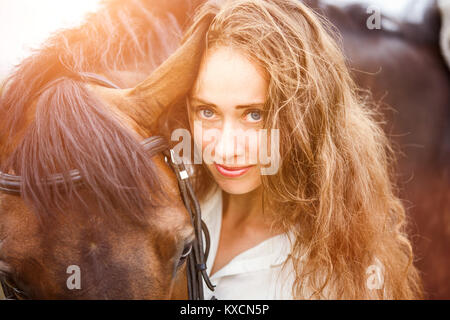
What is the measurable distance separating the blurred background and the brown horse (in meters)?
0.42

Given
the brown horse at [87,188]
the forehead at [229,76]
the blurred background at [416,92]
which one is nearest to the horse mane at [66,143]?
the brown horse at [87,188]

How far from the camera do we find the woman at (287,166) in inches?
17.6

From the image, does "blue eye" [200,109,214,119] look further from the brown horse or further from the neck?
the neck

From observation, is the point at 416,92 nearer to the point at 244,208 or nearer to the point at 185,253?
the point at 244,208

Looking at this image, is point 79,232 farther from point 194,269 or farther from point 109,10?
point 109,10

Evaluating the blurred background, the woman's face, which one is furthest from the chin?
the blurred background

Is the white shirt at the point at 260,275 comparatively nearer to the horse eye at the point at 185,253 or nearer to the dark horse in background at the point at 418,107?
the horse eye at the point at 185,253

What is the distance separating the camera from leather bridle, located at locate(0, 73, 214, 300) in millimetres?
416

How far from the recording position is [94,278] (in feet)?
1.35

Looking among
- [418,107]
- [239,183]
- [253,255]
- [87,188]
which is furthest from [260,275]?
[418,107]

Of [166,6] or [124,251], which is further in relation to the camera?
[166,6]

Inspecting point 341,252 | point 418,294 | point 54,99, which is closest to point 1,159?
point 54,99

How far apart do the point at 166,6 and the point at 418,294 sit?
0.68 metres

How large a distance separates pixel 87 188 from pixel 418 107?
0.65 meters
